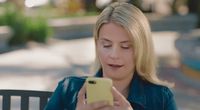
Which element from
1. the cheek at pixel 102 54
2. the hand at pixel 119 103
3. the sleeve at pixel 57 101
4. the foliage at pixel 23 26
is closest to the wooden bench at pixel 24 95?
the sleeve at pixel 57 101

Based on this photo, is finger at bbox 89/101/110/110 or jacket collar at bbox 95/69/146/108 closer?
finger at bbox 89/101/110/110

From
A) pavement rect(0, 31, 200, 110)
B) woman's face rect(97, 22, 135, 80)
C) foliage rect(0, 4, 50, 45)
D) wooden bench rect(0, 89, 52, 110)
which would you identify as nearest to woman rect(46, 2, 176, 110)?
woman's face rect(97, 22, 135, 80)

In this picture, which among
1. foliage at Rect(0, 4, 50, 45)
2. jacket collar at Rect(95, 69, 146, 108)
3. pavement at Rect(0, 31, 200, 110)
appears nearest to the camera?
jacket collar at Rect(95, 69, 146, 108)

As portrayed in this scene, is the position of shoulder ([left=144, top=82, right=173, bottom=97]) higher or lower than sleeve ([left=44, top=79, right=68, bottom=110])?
higher

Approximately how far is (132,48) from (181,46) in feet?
32.0

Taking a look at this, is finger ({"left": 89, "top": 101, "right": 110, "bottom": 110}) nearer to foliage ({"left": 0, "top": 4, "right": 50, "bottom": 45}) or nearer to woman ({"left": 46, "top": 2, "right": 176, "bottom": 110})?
woman ({"left": 46, "top": 2, "right": 176, "bottom": 110})

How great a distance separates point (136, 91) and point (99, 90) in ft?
1.14

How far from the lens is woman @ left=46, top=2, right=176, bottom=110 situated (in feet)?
7.20

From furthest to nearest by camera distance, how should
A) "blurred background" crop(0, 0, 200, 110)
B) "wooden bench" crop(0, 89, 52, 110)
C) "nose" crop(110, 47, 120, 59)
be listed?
1. "blurred background" crop(0, 0, 200, 110)
2. "wooden bench" crop(0, 89, 52, 110)
3. "nose" crop(110, 47, 120, 59)

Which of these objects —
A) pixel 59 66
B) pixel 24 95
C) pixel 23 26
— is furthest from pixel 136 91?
pixel 23 26

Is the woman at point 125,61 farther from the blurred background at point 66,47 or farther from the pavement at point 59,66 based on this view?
the pavement at point 59,66

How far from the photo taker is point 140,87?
2.43 meters

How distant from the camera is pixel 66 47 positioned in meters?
13.6

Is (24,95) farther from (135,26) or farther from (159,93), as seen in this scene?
(135,26)
